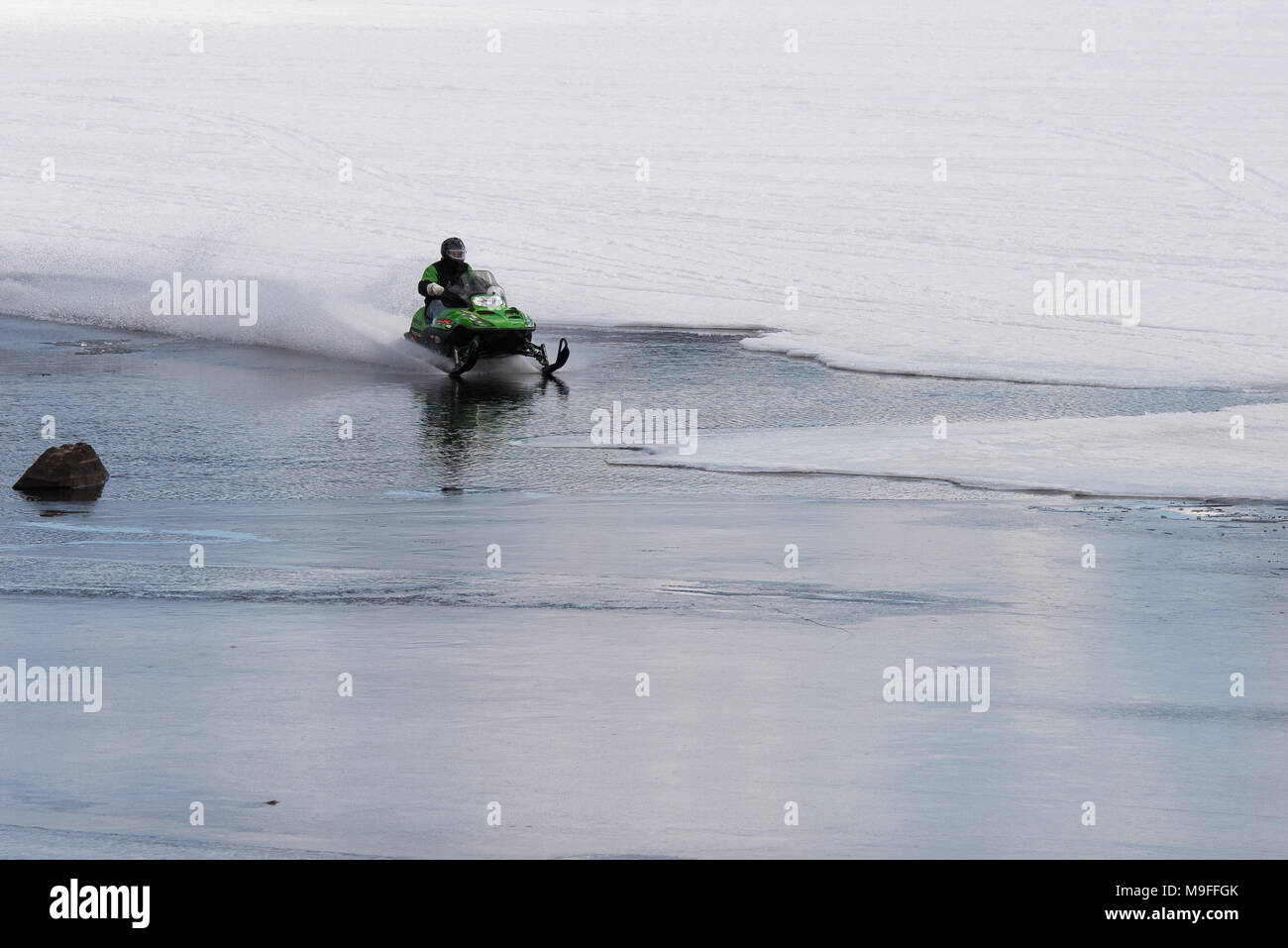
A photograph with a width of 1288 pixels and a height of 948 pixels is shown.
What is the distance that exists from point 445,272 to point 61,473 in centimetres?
787

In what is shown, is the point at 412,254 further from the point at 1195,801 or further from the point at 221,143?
the point at 1195,801

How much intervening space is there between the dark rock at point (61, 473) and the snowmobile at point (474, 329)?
21.5ft

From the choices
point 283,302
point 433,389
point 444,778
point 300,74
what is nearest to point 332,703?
point 444,778

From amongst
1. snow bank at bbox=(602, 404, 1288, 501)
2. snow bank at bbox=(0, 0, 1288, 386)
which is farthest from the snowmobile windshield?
snow bank at bbox=(602, 404, 1288, 501)

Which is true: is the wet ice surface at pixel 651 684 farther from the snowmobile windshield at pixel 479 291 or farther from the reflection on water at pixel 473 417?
the snowmobile windshield at pixel 479 291

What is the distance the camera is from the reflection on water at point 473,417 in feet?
45.6

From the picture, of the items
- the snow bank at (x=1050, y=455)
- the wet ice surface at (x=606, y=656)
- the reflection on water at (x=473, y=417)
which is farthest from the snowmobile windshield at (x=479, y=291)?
the snow bank at (x=1050, y=455)

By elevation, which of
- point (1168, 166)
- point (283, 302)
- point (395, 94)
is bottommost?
point (283, 302)

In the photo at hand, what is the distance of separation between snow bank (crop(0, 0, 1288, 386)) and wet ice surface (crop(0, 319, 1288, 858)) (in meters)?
8.13

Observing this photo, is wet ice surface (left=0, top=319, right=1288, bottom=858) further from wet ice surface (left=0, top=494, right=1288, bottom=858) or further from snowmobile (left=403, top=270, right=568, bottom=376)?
snowmobile (left=403, top=270, right=568, bottom=376)

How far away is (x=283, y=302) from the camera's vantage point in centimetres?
2405

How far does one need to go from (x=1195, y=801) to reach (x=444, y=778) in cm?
258

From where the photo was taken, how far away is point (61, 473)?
1260cm

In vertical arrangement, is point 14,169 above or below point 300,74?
below
